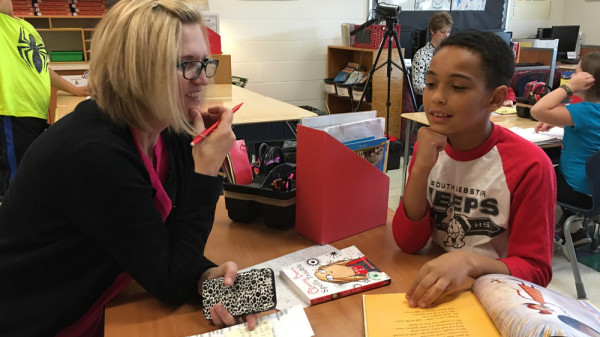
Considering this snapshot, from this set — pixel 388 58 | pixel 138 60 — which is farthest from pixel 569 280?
pixel 388 58

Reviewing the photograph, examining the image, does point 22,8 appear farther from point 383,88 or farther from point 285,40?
→ point 383,88

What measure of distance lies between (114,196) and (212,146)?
23 centimetres

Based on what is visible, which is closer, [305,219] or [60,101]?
[305,219]

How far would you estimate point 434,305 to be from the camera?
0.85 m

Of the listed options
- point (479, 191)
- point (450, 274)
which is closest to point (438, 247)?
point (479, 191)

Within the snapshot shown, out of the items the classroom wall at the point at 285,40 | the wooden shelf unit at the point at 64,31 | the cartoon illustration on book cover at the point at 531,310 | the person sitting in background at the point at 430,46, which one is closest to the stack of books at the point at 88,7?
the wooden shelf unit at the point at 64,31

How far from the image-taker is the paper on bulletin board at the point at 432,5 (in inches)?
213

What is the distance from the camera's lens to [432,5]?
5484mm

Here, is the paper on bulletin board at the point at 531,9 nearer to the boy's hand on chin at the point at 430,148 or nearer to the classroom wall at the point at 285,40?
the classroom wall at the point at 285,40

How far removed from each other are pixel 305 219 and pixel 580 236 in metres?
2.31

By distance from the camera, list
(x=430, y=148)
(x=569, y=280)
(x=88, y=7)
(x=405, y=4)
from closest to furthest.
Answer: (x=430, y=148) < (x=569, y=280) < (x=88, y=7) < (x=405, y=4)

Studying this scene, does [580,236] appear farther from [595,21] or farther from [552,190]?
[595,21]

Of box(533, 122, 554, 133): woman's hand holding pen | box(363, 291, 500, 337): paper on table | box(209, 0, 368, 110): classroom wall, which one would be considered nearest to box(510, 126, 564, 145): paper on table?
box(533, 122, 554, 133): woman's hand holding pen

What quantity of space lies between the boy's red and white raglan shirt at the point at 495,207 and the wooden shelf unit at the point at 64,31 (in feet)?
13.6
